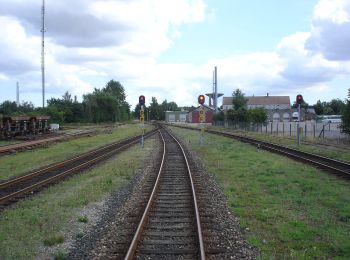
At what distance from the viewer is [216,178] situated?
16.9m

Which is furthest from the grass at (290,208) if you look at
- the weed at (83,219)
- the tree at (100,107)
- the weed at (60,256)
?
the tree at (100,107)

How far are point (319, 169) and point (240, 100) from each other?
87.4m

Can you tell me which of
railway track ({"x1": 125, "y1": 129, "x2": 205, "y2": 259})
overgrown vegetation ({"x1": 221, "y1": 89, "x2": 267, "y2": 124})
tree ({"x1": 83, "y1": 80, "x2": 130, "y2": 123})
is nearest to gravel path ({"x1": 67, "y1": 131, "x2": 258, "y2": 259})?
railway track ({"x1": 125, "y1": 129, "x2": 205, "y2": 259})

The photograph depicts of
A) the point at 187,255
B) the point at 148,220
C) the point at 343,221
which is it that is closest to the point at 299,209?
the point at 343,221

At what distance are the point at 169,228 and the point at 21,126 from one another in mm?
42990

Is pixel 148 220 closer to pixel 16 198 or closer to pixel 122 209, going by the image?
pixel 122 209

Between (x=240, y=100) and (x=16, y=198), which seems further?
(x=240, y=100)

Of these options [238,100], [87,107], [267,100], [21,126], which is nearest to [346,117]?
[21,126]

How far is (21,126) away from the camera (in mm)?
48844

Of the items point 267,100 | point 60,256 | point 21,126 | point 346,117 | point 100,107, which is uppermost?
point 267,100

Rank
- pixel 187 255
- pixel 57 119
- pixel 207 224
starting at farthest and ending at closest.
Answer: pixel 57 119
pixel 207 224
pixel 187 255

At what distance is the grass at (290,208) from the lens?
319 inches

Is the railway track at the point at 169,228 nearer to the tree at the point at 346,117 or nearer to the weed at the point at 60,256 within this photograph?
the weed at the point at 60,256

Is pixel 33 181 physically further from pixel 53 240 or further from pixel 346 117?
pixel 346 117
